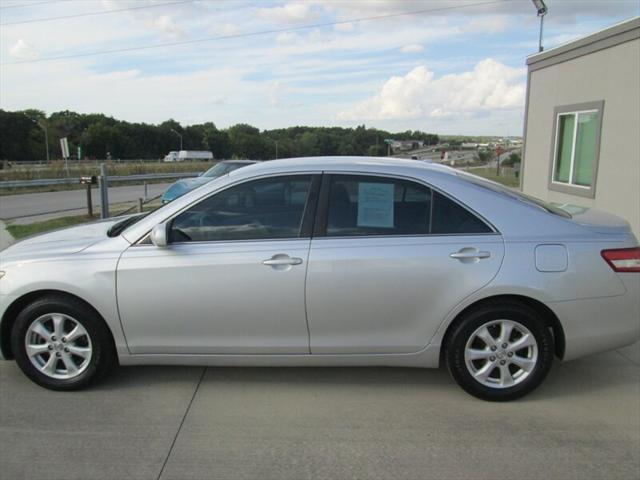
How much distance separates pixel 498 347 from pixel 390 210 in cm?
117

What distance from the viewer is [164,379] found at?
4.18 metres

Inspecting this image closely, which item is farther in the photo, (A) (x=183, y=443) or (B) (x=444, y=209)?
(B) (x=444, y=209)

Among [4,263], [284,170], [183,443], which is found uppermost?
[284,170]

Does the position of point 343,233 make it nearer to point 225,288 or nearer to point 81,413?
point 225,288

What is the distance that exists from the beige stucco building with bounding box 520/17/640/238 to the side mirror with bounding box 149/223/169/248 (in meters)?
8.01

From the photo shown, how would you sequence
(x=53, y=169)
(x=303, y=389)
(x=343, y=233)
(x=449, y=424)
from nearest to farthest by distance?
(x=449, y=424) → (x=343, y=233) → (x=303, y=389) → (x=53, y=169)

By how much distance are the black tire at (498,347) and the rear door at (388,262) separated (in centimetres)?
17

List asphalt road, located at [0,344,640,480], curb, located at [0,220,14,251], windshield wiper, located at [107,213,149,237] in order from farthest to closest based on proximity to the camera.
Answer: curb, located at [0,220,14,251], windshield wiper, located at [107,213,149,237], asphalt road, located at [0,344,640,480]

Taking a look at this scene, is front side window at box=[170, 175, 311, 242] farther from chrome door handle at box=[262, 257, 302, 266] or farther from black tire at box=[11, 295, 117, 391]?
black tire at box=[11, 295, 117, 391]

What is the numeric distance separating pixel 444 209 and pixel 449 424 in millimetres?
1402

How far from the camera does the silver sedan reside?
12.0 ft

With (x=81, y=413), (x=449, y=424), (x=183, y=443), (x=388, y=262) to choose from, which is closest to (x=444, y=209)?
(x=388, y=262)

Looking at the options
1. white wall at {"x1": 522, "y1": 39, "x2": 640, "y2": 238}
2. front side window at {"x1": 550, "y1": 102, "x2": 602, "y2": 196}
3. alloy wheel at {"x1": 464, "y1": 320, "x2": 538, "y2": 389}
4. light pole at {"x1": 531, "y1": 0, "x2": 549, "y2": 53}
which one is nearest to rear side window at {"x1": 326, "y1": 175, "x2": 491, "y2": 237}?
alloy wheel at {"x1": 464, "y1": 320, "x2": 538, "y2": 389}

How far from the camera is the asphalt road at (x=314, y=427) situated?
10.00ft
